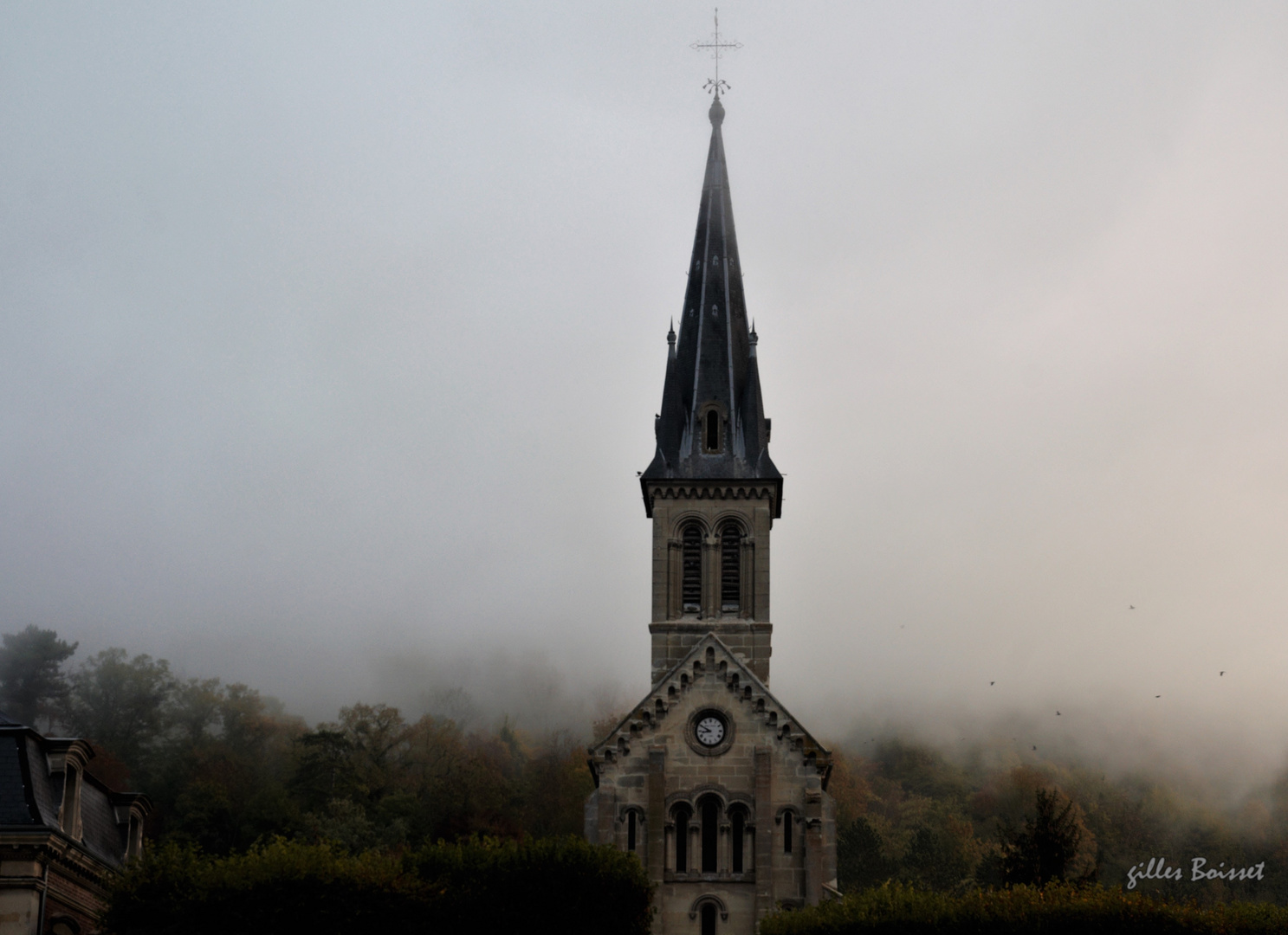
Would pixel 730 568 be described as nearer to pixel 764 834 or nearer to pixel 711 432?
pixel 711 432

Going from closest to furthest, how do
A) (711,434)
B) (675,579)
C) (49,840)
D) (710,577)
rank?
1. (49,840)
2. (710,577)
3. (675,579)
4. (711,434)

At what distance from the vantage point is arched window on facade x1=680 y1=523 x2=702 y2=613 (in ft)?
180

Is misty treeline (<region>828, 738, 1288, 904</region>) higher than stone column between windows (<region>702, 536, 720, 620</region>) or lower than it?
lower

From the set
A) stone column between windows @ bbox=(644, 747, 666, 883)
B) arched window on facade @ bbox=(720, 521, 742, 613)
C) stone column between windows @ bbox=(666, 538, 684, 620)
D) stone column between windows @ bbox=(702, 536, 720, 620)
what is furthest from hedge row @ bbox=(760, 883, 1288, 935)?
stone column between windows @ bbox=(666, 538, 684, 620)

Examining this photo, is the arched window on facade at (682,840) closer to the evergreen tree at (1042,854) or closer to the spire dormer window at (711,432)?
the evergreen tree at (1042,854)

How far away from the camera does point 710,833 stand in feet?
160

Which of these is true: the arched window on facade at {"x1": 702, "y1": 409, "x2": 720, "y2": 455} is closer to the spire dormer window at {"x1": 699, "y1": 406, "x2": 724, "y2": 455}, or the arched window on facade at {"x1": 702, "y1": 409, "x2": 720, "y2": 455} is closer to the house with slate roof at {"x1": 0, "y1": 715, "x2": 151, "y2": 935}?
the spire dormer window at {"x1": 699, "y1": 406, "x2": 724, "y2": 455}

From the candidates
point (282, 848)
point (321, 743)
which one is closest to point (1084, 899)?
point (282, 848)

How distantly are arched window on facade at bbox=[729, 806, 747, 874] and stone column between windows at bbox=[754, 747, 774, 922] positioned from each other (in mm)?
689

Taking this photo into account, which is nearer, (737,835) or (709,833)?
(737,835)

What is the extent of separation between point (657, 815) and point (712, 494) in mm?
12870

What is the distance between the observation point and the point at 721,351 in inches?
2341
